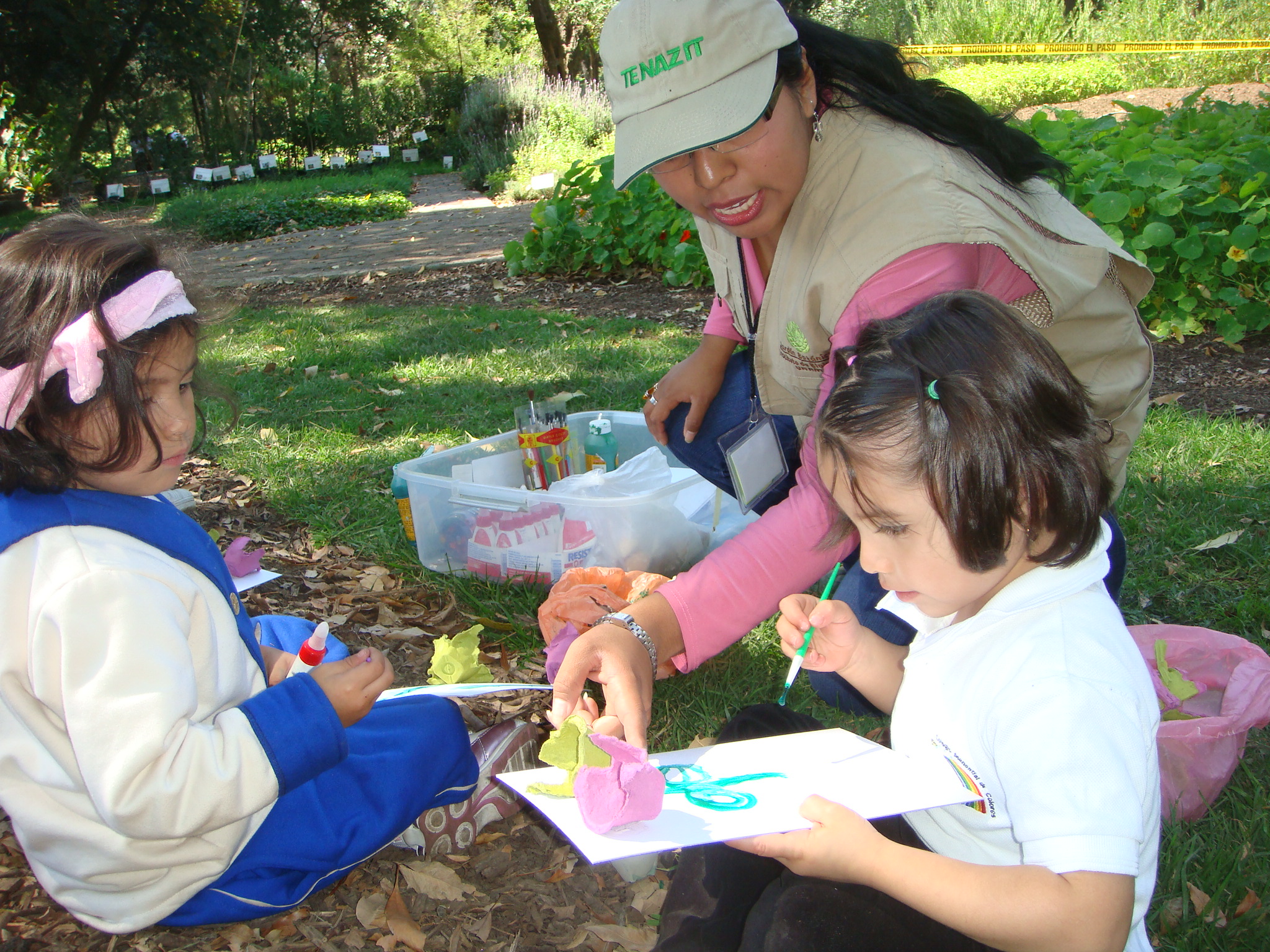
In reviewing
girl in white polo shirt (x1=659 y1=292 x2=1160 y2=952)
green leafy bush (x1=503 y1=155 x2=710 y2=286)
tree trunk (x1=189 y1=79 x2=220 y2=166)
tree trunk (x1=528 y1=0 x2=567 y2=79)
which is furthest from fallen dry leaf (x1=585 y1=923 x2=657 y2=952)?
tree trunk (x1=189 y1=79 x2=220 y2=166)

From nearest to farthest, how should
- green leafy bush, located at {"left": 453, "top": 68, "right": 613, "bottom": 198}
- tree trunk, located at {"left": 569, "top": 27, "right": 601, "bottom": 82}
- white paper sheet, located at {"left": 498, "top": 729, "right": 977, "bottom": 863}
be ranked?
white paper sheet, located at {"left": 498, "top": 729, "right": 977, "bottom": 863} < green leafy bush, located at {"left": 453, "top": 68, "right": 613, "bottom": 198} < tree trunk, located at {"left": 569, "top": 27, "right": 601, "bottom": 82}

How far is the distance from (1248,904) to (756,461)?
1323 millimetres

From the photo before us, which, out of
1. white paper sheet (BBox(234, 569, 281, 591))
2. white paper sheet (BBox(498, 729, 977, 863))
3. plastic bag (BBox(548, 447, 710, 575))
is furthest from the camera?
plastic bag (BBox(548, 447, 710, 575))

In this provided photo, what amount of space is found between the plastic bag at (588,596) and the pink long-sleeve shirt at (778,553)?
18.4 inches

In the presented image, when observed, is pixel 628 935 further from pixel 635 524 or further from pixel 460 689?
pixel 635 524

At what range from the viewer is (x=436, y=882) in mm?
1829

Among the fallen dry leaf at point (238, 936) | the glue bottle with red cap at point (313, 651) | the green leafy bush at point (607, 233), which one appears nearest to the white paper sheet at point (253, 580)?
the glue bottle with red cap at point (313, 651)

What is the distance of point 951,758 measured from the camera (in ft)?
4.12

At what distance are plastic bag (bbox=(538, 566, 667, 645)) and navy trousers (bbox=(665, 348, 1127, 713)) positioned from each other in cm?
36

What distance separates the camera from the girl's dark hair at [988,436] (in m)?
1.18

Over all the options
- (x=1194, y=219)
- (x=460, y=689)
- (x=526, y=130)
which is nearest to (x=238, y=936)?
(x=460, y=689)

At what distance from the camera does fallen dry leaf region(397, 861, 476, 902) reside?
1809 mm

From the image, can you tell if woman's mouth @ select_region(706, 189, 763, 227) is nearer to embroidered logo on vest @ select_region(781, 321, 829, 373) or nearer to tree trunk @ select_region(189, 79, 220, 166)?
embroidered logo on vest @ select_region(781, 321, 829, 373)

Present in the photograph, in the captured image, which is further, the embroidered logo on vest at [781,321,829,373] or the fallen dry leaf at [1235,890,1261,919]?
the embroidered logo on vest at [781,321,829,373]
